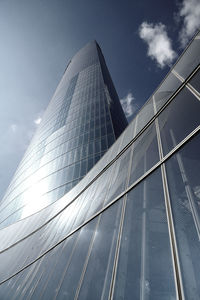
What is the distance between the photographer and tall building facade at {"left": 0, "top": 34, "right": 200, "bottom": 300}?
317 centimetres

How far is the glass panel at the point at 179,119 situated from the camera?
5.32 m

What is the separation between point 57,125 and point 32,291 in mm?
48529

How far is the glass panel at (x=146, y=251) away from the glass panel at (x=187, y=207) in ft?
0.80

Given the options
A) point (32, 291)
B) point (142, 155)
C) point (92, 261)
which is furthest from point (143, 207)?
point (32, 291)

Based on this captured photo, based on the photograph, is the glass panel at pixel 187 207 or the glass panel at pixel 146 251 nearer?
the glass panel at pixel 187 207

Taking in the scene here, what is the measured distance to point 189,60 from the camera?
7.82 m

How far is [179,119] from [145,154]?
5.21 ft

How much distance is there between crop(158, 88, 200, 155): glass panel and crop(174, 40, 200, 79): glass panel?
1116mm

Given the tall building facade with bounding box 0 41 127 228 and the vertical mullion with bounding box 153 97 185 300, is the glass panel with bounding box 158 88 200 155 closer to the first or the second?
the vertical mullion with bounding box 153 97 185 300

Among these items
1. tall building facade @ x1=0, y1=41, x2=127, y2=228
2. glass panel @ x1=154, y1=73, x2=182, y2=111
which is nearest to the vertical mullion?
glass panel @ x1=154, y1=73, x2=182, y2=111

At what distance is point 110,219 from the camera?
5895 millimetres

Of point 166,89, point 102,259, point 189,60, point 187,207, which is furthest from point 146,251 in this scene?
point 189,60

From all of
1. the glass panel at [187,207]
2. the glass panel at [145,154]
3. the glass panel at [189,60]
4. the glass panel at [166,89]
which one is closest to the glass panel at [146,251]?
the glass panel at [187,207]

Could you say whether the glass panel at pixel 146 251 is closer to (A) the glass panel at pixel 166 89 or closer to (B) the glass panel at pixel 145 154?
(B) the glass panel at pixel 145 154
